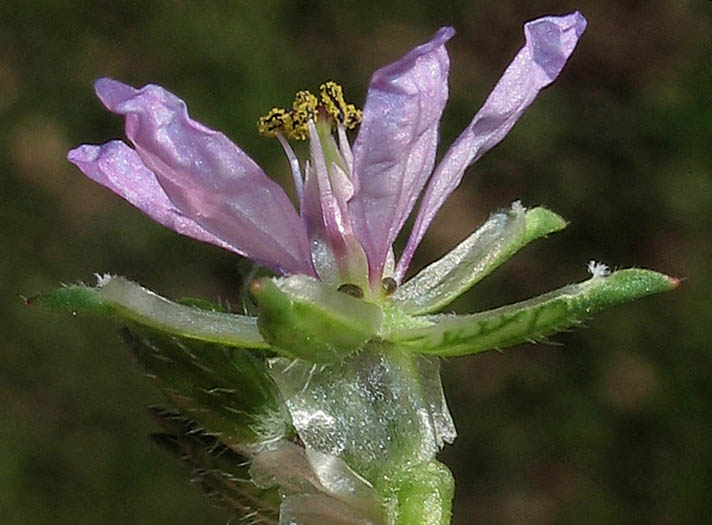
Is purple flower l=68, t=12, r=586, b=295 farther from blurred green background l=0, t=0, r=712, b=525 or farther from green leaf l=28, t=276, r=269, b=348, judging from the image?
blurred green background l=0, t=0, r=712, b=525

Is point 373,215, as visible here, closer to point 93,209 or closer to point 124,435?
point 124,435

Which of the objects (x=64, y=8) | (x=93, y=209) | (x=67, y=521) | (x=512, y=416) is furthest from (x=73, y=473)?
(x=64, y=8)

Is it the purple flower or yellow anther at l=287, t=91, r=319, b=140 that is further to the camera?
yellow anther at l=287, t=91, r=319, b=140

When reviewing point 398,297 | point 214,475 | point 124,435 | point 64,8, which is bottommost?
point 214,475

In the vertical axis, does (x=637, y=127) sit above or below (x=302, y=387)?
above

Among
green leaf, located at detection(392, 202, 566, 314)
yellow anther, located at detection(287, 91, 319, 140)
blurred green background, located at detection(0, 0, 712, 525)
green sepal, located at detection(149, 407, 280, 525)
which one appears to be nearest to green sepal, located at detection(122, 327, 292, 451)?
green sepal, located at detection(149, 407, 280, 525)

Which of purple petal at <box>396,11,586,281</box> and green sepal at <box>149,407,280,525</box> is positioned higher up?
purple petal at <box>396,11,586,281</box>

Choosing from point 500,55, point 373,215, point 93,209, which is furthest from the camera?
point 500,55

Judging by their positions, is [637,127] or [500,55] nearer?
[637,127]
